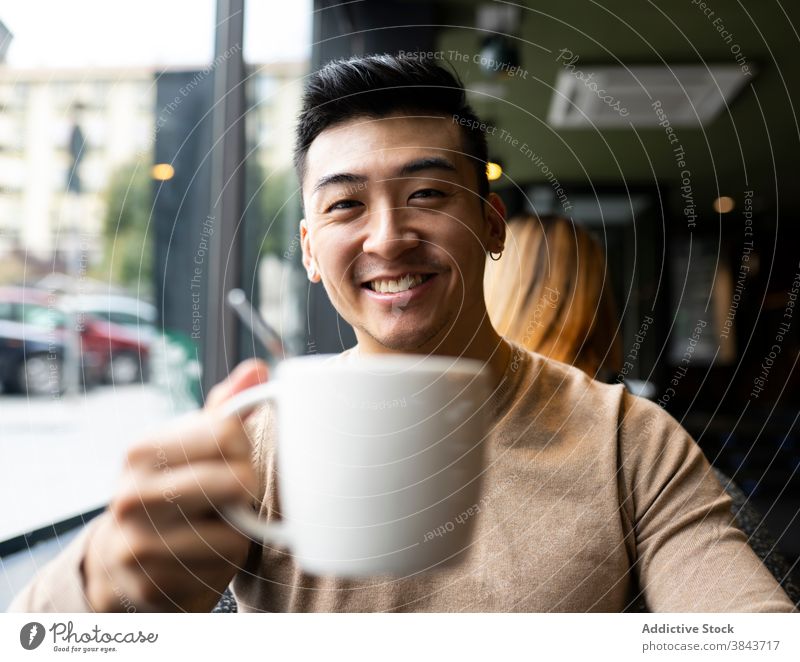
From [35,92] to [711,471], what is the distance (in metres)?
0.43

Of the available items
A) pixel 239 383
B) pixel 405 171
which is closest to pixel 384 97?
pixel 405 171

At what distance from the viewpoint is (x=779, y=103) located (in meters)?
0.38

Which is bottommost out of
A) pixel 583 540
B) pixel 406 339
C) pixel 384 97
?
pixel 583 540

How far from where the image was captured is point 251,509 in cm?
27

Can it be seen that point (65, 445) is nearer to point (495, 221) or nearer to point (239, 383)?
point (239, 383)

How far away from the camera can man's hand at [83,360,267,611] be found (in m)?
0.25

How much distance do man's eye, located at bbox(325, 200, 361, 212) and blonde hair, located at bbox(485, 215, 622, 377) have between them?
9 cm

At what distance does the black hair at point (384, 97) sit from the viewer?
0.31m

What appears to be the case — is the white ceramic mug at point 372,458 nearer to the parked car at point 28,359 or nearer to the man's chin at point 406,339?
the man's chin at point 406,339

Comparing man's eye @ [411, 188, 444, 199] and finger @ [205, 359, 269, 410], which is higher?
man's eye @ [411, 188, 444, 199]

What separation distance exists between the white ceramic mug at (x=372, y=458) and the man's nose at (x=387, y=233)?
6cm

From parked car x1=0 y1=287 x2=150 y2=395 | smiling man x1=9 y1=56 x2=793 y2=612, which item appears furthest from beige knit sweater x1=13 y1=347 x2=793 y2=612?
parked car x1=0 y1=287 x2=150 y2=395

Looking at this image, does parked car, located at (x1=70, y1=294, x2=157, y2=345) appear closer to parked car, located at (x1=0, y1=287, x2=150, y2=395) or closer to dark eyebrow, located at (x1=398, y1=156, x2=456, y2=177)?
parked car, located at (x1=0, y1=287, x2=150, y2=395)

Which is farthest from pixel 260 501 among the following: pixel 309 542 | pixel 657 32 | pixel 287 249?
pixel 657 32
